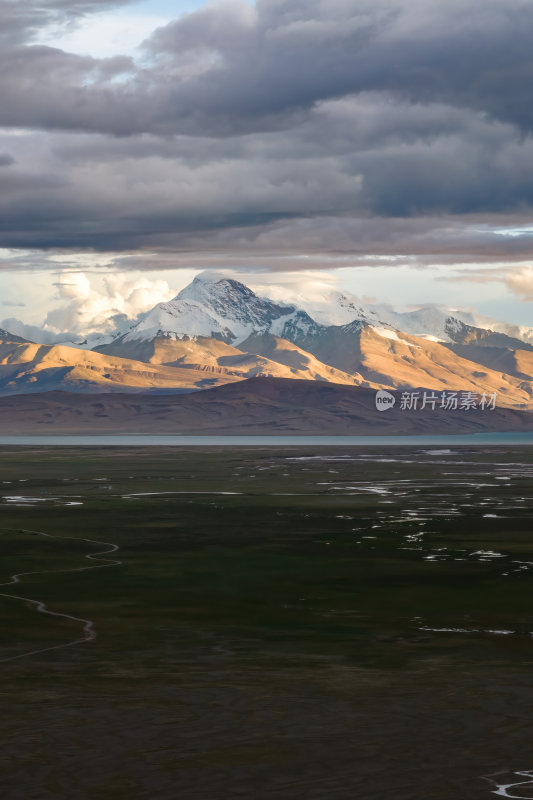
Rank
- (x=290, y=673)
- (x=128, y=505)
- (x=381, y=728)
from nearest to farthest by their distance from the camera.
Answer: (x=381, y=728) → (x=290, y=673) → (x=128, y=505)

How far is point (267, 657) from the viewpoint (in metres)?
27.2

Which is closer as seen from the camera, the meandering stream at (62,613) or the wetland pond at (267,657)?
the wetland pond at (267,657)

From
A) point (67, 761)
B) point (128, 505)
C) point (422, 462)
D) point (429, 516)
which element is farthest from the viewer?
point (422, 462)

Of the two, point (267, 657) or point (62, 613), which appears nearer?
point (267, 657)

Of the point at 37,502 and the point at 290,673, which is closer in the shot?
the point at 290,673

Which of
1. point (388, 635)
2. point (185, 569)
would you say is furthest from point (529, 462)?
point (388, 635)

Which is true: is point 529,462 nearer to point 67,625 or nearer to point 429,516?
point 429,516

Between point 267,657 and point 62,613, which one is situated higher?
point 267,657

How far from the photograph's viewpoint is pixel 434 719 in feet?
69.6

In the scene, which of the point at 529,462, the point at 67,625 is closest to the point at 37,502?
the point at 67,625

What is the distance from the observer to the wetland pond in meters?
17.9

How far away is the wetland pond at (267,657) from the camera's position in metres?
17.9

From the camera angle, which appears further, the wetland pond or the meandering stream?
the meandering stream

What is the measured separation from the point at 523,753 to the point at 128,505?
58.8 m
